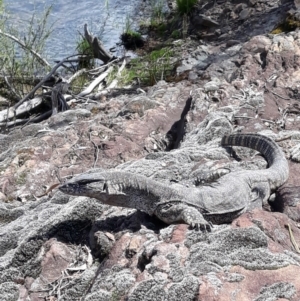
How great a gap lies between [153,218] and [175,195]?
0.85 ft

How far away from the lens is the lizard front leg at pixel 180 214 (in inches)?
170

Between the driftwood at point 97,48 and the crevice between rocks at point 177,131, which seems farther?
the driftwood at point 97,48

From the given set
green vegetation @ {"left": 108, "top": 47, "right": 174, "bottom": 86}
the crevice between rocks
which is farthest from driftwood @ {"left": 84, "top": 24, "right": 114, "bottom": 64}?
the crevice between rocks

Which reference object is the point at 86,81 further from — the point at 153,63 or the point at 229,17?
the point at 229,17

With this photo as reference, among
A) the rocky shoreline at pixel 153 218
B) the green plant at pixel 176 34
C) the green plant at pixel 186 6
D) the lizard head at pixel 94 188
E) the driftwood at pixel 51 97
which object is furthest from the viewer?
the green plant at pixel 186 6

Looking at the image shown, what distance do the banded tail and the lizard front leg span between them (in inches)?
48.5

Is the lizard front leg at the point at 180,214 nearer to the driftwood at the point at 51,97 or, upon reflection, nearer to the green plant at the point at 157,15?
the driftwood at the point at 51,97

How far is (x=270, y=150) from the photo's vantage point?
588cm

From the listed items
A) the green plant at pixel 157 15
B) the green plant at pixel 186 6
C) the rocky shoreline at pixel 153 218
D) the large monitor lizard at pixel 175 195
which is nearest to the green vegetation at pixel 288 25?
the rocky shoreline at pixel 153 218

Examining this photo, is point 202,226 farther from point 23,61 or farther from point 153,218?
point 23,61

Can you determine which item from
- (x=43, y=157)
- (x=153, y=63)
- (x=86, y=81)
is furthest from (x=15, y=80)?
(x=43, y=157)

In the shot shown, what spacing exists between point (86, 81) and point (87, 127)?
4.77 meters

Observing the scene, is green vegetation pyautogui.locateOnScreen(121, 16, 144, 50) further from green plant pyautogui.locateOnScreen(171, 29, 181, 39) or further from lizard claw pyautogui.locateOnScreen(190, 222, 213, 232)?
lizard claw pyautogui.locateOnScreen(190, 222, 213, 232)

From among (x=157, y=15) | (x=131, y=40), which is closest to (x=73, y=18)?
(x=157, y=15)
